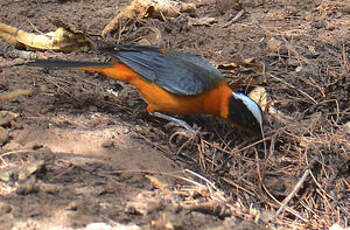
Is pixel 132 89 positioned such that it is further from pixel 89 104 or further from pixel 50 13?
pixel 50 13

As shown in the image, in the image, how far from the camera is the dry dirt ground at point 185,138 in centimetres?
367

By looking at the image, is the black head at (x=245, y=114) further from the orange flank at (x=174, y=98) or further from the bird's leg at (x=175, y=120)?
the bird's leg at (x=175, y=120)

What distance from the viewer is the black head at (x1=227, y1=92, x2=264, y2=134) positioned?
4.97 meters

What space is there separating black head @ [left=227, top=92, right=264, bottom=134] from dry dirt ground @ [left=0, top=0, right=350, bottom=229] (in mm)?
168

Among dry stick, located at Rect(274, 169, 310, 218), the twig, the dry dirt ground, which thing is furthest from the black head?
the twig

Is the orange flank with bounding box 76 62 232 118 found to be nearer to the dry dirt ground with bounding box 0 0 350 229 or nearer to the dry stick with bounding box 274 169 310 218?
the dry dirt ground with bounding box 0 0 350 229

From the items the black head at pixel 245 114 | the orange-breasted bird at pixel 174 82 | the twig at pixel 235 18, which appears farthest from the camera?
the twig at pixel 235 18

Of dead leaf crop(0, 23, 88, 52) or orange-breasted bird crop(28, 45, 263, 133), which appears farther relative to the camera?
dead leaf crop(0, 23, 88, 52)

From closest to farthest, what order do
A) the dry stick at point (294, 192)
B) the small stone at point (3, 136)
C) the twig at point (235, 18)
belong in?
the small stone at point (3, 136) → the dry stick at point (294, 192) → the twig at point (235, 18)

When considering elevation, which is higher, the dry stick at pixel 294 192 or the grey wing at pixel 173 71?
the grey wing at pixel 173 71

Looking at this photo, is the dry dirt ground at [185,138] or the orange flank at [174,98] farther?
the orange flank at [174,98]

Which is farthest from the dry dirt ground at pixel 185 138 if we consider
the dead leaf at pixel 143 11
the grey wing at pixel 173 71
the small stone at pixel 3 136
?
the grey wing at pixel 173 71

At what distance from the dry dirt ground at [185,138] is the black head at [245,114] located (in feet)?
0.55

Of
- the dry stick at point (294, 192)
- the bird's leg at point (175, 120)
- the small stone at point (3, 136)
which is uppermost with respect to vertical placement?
the small stone at point (3, 136)
